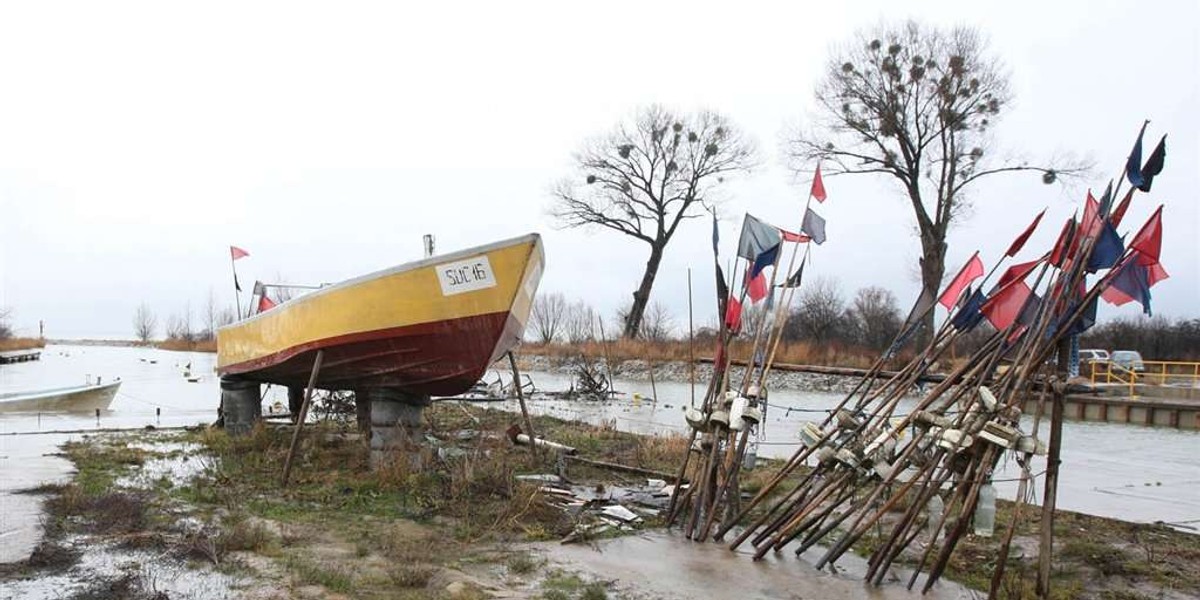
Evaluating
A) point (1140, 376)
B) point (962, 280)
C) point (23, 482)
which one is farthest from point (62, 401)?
point (1140, 376)

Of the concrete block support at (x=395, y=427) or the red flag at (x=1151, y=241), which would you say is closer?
the red flag at (x=1151, y=241)

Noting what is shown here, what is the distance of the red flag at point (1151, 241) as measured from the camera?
495 centimetres

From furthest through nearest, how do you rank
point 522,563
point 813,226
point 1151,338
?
point 1151,338 → point 813,226 → point 522,563

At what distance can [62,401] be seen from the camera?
57.2 ft

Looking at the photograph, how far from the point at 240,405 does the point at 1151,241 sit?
10546 millimetres

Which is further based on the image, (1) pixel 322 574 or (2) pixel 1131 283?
(2) pixel 1131 283

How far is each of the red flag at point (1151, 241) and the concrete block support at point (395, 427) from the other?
6.10m

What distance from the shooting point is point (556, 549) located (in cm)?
587

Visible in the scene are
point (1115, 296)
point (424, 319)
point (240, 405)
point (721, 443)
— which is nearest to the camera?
point (1115, 296)

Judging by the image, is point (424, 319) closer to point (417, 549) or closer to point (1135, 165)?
point (417, 549)

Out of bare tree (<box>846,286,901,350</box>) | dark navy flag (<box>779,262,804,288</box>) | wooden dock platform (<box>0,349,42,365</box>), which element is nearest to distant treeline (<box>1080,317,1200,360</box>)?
bare tree (<box>846,286,901,350</box>)

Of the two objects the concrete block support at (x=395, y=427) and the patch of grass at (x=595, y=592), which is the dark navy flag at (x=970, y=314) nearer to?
the patch of grass at (x=595, y=592)

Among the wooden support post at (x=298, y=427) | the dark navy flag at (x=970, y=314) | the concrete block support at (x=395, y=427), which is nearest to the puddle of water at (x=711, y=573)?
the dark navy flag at (x=970, y=314)

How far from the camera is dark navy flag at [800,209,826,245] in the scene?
7.20m
